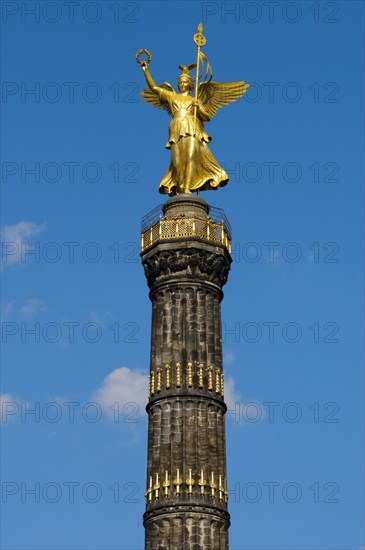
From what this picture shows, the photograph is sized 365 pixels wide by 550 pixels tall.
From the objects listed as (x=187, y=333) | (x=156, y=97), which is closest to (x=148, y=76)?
(x=156, y=97)

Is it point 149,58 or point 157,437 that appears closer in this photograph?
point 157,437

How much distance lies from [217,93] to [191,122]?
363 cm

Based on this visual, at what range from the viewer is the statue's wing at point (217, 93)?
2975 inches

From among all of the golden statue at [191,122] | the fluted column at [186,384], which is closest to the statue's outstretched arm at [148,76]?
the golden statue at [191,122]

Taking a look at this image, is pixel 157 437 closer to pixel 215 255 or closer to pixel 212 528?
pixel 212 528

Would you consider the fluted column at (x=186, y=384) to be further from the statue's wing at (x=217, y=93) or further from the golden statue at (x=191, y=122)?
the statue's wing at (x=217, y=93)

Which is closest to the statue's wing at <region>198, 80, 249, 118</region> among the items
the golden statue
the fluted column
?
the golden statue

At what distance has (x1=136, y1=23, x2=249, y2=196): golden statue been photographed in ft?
240

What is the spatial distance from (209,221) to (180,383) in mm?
10928

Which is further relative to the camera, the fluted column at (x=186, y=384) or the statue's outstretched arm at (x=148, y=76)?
the statue's outstretched arm at (x=148, y=76)

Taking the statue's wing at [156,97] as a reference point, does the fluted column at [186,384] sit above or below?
below

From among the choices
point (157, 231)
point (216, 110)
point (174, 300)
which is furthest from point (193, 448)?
point (216, 110)

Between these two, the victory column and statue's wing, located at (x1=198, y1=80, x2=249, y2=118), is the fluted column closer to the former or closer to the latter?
the victory column

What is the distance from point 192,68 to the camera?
251ft
